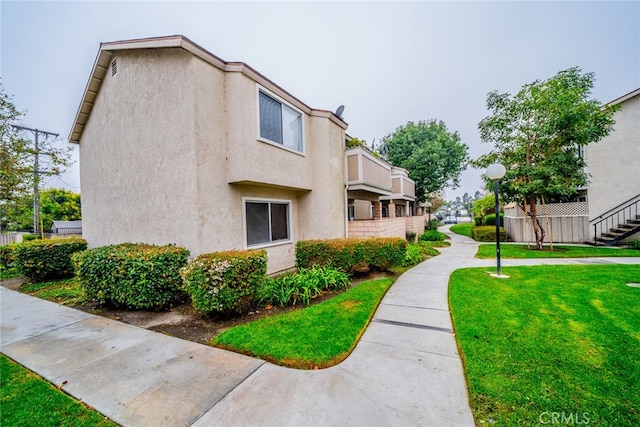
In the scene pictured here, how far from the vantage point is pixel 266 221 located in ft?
26.8

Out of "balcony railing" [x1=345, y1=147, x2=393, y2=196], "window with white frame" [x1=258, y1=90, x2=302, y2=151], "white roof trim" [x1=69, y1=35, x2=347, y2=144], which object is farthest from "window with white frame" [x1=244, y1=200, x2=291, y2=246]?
"white roof trim" [x1=69, y1=35, x2=347, y2=144]

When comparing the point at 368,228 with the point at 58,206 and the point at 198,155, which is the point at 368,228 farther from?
the point at 58,206

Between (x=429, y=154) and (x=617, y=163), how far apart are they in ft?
39.4

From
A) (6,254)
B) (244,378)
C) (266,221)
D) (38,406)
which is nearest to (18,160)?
(6,254)

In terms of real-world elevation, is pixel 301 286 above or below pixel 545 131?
below

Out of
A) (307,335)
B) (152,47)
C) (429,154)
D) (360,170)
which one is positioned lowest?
(307,335)

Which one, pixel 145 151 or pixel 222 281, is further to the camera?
pixel 145 151

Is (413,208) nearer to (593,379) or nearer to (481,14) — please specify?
(481,14)

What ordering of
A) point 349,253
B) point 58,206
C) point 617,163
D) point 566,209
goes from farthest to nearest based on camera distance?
point 58,206 < point 566,209 < point 617,163 < point 349,253

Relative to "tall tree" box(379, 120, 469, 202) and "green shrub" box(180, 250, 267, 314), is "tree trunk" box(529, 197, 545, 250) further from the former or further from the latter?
"green shrub" box(180, 250, 267, 314)

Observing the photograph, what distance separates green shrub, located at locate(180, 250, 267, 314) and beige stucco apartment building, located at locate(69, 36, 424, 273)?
1.41m

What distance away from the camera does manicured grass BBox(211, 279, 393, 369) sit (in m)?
3.44

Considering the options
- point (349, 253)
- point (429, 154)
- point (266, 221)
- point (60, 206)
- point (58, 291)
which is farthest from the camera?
point (60, 206)

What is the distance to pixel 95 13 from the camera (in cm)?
956
